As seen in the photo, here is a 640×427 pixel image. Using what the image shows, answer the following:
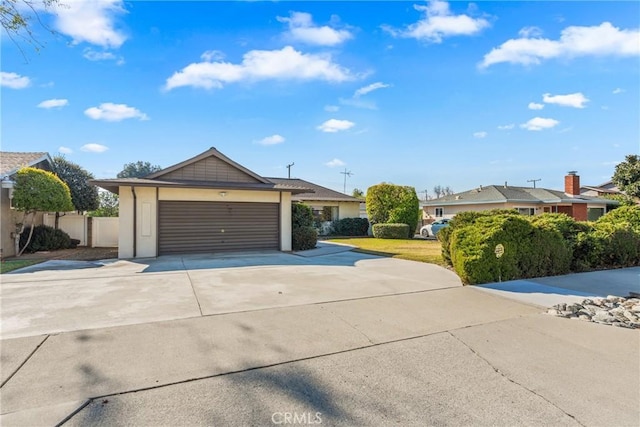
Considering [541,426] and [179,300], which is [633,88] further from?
[179,300]

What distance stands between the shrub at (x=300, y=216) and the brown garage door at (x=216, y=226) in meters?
0.92

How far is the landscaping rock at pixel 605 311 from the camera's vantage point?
4965mm

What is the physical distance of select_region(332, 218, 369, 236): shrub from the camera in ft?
77.4

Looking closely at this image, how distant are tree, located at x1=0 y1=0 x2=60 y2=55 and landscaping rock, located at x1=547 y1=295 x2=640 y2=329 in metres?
9.50

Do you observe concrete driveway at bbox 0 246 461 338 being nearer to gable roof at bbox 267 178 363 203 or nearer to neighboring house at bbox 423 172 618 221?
gable roof at bbox 267 178 363 203

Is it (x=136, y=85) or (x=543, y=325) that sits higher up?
(x=136, y=85)

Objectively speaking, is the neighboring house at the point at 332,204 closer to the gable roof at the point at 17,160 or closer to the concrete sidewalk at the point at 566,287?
the gable roof at the point at 17,160

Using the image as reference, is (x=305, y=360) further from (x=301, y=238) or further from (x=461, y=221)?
(x=301, y=238)

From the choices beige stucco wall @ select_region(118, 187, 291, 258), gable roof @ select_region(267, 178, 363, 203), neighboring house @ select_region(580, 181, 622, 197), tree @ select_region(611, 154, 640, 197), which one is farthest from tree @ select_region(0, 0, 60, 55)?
neighboring house @ select_region(580, 181, 622, 197)

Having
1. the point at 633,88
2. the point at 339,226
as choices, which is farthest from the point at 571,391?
the point at 339,226

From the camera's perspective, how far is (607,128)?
466 inches

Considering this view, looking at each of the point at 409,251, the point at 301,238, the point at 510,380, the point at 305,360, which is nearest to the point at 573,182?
the point at 409,251

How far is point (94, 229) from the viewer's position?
15688mm

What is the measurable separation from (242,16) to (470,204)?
24.1 meters
